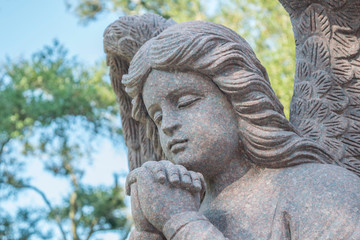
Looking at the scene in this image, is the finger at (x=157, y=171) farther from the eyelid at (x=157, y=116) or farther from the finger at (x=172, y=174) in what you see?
the eyelid at (x=157, y=116)

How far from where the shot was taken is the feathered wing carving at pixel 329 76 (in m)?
3.85

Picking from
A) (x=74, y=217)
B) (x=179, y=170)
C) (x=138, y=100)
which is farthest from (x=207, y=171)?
(x=74, y=217)

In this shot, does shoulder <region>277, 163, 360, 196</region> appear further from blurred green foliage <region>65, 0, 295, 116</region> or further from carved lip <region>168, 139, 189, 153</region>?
blurred green foliage <region>65, 0, 295, 116</region>

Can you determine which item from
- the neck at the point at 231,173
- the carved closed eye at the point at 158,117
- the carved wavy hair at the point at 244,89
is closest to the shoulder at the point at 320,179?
the carved wavy hair at the point at 244,89

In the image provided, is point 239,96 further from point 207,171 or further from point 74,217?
point 74,217

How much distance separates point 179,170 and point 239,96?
61 centimetres

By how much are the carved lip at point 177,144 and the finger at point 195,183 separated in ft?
0.91

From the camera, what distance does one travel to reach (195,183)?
3.28 meters

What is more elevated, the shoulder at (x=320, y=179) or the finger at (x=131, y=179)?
the finger at (x=131, y=179)

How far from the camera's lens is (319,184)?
3.21m

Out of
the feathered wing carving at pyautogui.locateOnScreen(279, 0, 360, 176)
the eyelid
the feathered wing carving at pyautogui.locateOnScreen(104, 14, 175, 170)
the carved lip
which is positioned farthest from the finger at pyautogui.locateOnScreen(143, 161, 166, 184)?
the feathered wing carving at pyautogui.locateOnScreen(104, 14, 175, 170)

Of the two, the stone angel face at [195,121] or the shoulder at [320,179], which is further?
the stone angel face at [195,121]

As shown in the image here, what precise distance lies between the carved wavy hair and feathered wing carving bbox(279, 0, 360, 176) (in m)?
0.30

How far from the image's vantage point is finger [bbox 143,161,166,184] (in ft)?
10.5
